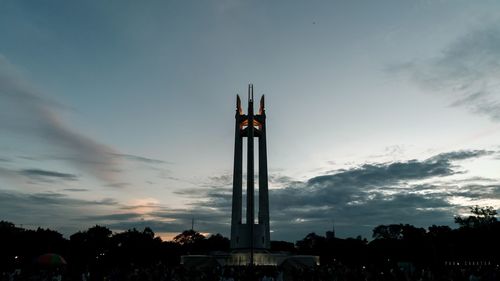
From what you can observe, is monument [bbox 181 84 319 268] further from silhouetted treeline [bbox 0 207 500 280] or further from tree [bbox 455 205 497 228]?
tree [bbox 455 205 497 228]

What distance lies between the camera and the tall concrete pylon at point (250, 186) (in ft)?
169

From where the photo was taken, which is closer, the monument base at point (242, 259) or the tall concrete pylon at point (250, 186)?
the monument base at point (242, 259)

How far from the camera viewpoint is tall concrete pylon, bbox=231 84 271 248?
5147cm

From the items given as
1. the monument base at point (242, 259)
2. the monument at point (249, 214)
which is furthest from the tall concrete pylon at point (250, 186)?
the monument base at point (242, 259)

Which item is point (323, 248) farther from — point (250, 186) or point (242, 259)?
point (242, 259)

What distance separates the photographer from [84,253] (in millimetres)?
63875

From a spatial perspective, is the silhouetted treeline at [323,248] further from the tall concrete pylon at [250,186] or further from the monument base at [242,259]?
the tall concrete pylon at [250,186]

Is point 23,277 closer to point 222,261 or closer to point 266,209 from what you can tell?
point 222,261

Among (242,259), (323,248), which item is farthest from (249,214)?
(323,248)

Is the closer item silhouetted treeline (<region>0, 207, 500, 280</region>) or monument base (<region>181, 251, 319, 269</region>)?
monument base (<region>181, 251, 319, 269</region>)

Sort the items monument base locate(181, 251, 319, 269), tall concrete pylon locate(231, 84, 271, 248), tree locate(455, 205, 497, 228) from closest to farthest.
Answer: monument base locate(181, 251, 319, 269) → tall concrete pylon locate(231, 84, 271, 248) → tree locate(455, 205, 497, 228)

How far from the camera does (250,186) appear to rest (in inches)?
2184

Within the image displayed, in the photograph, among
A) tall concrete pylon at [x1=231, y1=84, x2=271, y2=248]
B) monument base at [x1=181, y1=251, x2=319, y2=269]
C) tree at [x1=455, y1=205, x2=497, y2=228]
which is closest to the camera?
monument base at [x1=181, y1=251, x2=319, y2=269]

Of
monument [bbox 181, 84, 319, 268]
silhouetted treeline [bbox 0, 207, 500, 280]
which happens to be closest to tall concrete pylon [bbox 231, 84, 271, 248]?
monument [bbox 181, 84, 319, 268]
